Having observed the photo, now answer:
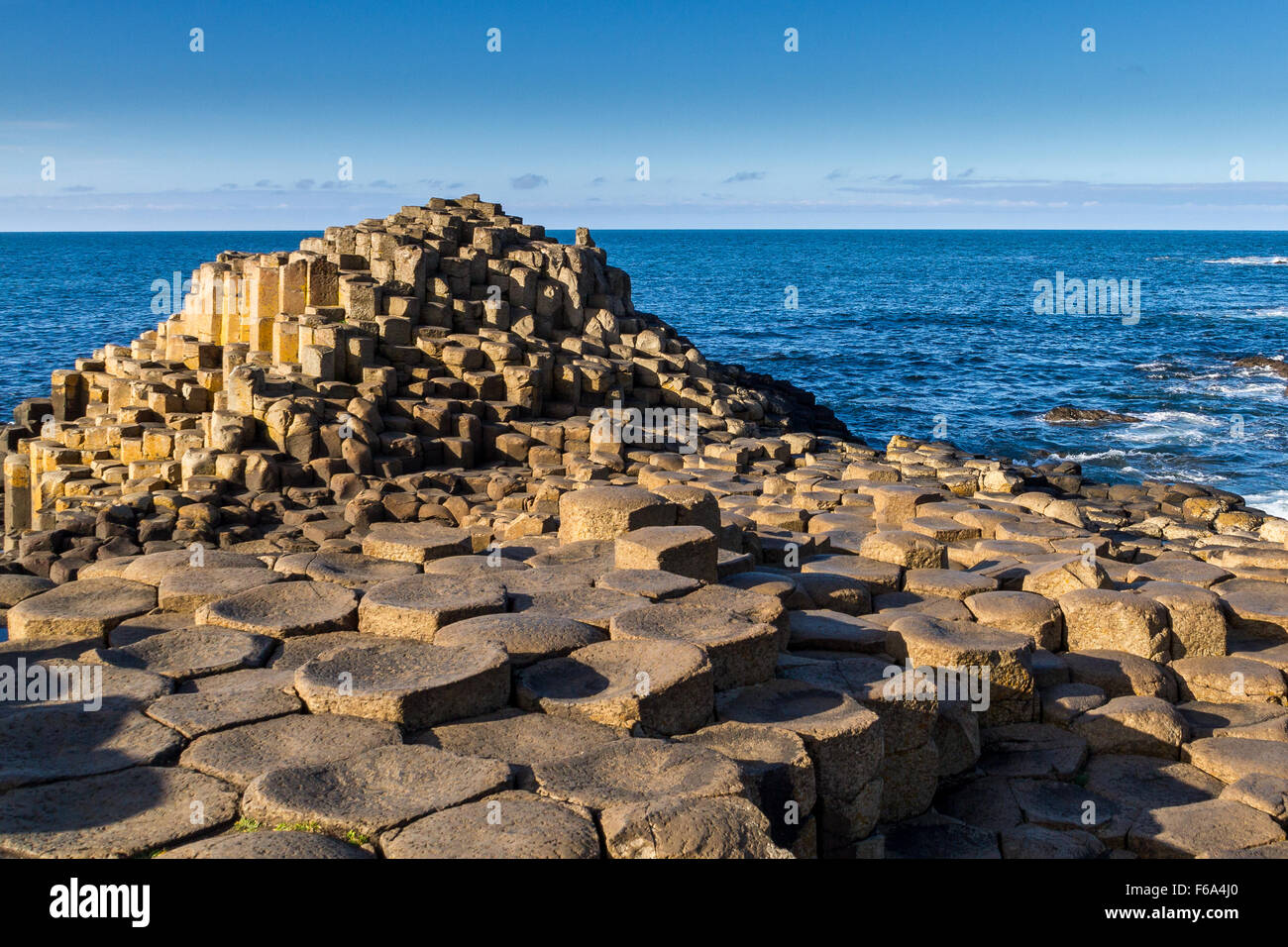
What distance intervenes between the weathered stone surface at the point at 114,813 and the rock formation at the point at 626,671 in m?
0.02

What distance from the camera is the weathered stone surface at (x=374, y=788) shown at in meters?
5.04

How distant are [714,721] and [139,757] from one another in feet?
10.3

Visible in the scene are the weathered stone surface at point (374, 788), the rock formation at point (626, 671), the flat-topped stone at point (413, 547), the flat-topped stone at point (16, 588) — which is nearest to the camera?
the weathered stone surface at point (374, 788)

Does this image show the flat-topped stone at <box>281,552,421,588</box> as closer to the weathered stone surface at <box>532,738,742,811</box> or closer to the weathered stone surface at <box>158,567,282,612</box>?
the weathered stone surface at <box>158,567,282,612</box>

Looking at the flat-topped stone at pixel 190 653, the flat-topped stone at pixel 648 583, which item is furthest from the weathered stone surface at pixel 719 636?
the flat-topped stone at pixel 190 653

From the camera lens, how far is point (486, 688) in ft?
21.1

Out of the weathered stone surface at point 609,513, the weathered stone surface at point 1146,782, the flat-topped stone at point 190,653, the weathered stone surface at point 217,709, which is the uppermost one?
the weathered stone surface at point 609,513

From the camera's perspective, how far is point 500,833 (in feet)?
16.2

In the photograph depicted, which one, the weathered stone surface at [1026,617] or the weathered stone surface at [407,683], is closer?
the weathered stone surface at [407,683]

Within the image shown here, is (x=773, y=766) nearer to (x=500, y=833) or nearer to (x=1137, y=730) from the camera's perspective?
(x=500, y=833)

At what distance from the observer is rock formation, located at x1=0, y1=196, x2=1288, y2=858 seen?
17.5 ft

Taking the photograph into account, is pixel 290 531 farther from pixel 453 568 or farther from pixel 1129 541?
pixel 1129 541

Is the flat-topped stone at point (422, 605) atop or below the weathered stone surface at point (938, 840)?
atop

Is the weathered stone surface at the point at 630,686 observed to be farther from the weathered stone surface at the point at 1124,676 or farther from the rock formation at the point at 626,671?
the weathered stone surface at the point at 1124,676
